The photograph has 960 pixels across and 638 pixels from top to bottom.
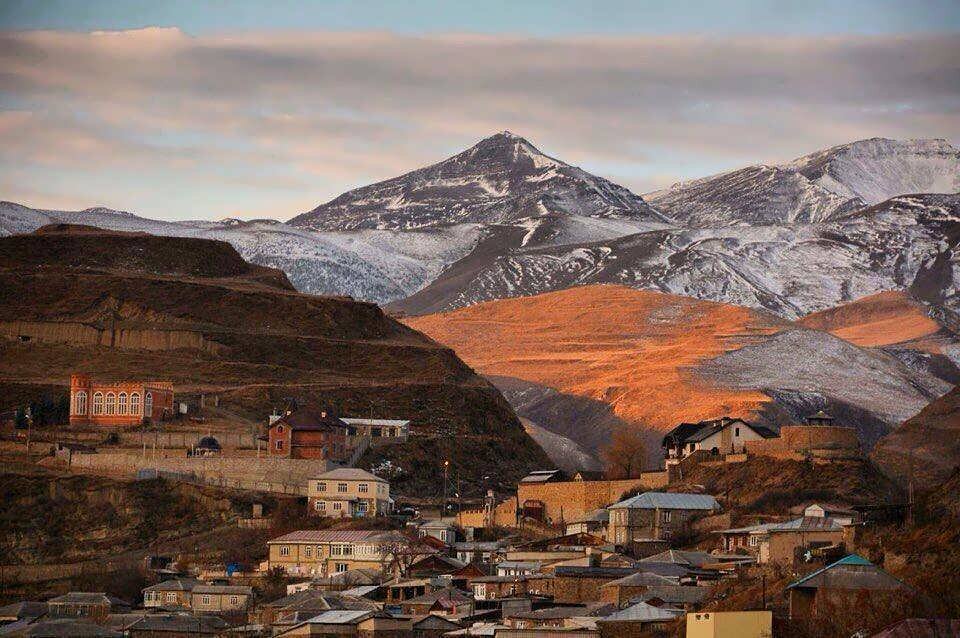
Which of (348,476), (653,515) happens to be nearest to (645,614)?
(653,515)

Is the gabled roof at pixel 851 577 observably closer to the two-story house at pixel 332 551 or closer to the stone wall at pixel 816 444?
the two-story house at pixel 332 551

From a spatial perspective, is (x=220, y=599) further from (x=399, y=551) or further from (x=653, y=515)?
(x=653, y=515)

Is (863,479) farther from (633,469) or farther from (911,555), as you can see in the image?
(911,555)

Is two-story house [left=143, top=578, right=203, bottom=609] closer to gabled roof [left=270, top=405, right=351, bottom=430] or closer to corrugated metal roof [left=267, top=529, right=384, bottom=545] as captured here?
corrugated metal roof [left=267, top=529, right=384, bottom=545]

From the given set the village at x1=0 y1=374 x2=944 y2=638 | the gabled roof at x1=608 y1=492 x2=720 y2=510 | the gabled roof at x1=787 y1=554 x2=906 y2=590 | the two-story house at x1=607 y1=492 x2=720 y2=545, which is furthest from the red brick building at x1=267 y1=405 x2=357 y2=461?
the gabled roof at x1=787 y1=554 x2=906 y2=590

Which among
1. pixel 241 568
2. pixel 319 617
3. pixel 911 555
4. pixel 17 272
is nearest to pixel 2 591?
pixel 241 568

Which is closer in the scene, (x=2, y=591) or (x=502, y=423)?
(x=2, y=591)
